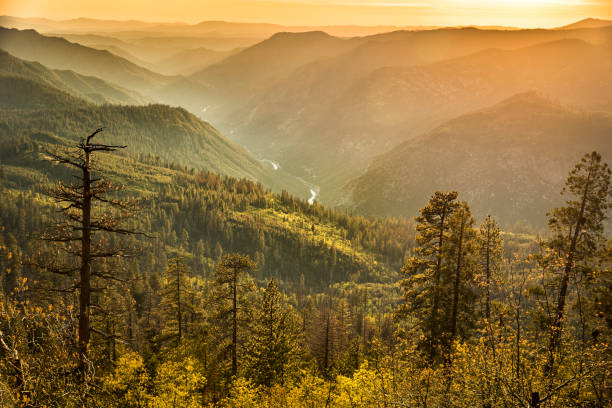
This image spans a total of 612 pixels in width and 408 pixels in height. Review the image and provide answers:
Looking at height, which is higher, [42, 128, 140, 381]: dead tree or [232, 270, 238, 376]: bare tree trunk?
[42, 128, 140, 381]: dead tree

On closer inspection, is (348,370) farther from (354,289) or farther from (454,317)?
(354,289)

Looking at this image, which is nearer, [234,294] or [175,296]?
[234,294]

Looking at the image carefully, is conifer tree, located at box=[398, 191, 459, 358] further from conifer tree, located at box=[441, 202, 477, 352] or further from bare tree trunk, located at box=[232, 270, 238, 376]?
bare tree trunk, located at box=[232, 270, 238, 376]

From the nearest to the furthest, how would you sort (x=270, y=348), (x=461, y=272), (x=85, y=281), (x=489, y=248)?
(x=85, y=281) → (x=489, y=248) → (x=461, y=272) → (x=270, y=348)

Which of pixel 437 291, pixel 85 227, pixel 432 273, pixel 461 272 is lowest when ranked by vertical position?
pixel 437 291

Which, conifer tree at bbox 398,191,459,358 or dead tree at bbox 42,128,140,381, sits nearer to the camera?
dead tree at bbox 42,128,140,381

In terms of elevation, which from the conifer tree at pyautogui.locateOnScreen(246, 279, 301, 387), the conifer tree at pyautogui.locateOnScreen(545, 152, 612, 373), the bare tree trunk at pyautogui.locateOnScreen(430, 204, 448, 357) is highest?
the conifer tree at pyautogui.locateOnScreen(545, 152, 612, 373)

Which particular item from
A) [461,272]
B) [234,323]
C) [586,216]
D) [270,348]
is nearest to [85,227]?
[270,348]

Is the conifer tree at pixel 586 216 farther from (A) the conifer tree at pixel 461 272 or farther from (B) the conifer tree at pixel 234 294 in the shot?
(B) the conifer tree at pixel 234 294

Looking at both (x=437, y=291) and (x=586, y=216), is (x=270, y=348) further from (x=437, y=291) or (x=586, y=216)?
(x=586, y=216)

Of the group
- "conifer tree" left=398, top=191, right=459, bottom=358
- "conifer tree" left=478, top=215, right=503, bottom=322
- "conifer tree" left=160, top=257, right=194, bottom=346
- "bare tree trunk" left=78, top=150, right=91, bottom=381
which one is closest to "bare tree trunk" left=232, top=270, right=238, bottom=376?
"conifer tree" left=160, top=257, right=194, bottom=346

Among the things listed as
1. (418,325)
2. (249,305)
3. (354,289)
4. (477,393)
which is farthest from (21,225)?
(477,393)

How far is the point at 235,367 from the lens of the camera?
36250 millimetres

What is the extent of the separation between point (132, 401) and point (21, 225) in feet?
531
